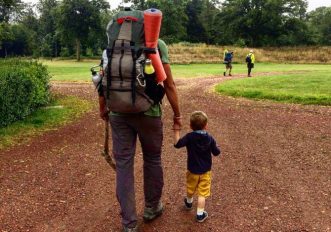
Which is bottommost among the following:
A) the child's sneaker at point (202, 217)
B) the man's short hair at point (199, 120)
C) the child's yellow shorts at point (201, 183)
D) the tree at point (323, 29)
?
the child's sneaker at point (202, 217)

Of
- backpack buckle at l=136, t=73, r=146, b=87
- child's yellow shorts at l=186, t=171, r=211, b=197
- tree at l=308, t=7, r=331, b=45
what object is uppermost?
tree at l=308, t=7, r=331, b=45

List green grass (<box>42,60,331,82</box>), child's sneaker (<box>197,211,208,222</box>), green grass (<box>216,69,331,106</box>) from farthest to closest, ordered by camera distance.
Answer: green grass (<box>42,60,331,82</box>) → green grass (<box>216,69,331,106</box>) → child's sneaker (<box>197,211,208,222</box>)

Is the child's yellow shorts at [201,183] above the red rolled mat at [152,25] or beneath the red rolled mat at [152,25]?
beneath

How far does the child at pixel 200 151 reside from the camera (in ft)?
14.7

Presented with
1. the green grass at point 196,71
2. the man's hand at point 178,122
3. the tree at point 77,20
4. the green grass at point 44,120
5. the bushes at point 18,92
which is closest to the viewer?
the man's hand at point 178,122

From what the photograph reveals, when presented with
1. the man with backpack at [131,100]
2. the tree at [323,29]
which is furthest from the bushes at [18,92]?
the tree at [323,29]

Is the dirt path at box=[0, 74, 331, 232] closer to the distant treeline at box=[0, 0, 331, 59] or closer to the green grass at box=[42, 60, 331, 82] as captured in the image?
the green grass at box=[42, 60, 331, 82]

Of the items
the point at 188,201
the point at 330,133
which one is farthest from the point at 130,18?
the point at 330,133

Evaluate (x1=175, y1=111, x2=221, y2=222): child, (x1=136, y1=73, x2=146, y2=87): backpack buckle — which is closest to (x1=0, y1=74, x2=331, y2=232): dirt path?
(x1=175, y1=111, x2=221, y2=222): child

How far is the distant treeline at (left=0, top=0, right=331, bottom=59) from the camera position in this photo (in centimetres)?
7225

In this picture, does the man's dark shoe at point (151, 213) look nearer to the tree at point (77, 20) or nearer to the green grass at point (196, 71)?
the green grass at point (196, 71)

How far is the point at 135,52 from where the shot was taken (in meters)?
3.75

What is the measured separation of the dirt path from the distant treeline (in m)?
61.3

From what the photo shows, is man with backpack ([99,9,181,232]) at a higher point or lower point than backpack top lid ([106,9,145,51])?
lower
